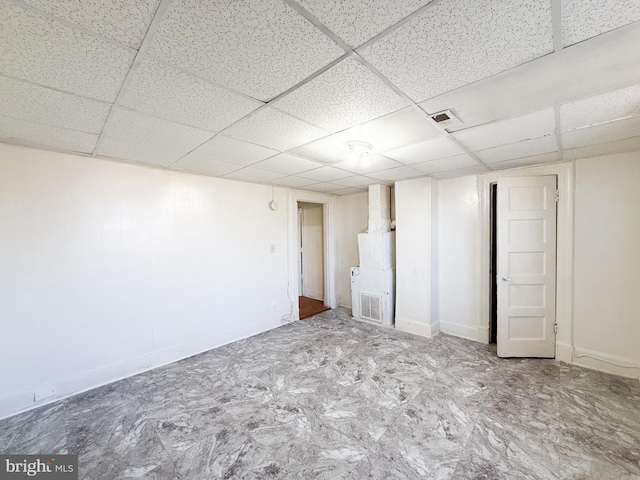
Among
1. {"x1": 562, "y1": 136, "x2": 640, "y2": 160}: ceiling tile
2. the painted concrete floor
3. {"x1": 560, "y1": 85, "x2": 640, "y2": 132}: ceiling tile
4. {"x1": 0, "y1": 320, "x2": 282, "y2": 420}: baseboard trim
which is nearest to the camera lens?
{"x1": 560, "y1": 85, "x2": 640, "y2": 132}: ceiling tile

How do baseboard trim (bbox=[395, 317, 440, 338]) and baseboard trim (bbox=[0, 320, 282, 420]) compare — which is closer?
baseboard trim (bbox=[0, 320, 282, 420])

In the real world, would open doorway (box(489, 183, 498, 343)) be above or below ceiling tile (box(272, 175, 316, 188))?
below

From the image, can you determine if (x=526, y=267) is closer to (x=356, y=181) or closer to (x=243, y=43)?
(x=356, y=181)

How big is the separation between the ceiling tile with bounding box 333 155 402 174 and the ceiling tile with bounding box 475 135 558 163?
2.87 feet

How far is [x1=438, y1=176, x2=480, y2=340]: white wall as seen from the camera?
3.66m

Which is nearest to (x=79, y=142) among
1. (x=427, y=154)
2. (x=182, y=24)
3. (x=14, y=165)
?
(x=14, y=165)

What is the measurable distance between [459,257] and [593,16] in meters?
3.20

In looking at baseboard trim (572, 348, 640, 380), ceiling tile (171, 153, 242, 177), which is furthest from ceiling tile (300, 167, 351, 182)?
baseboard trim (572, 348, 640, 380)

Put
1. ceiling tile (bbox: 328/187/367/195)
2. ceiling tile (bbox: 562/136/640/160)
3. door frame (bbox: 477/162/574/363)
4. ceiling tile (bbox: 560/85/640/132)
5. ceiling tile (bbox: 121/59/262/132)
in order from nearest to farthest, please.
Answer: ceiling tile (bbox: 121/59/262/132) → ceiling tile (bbox: 560/85/640/132) → ceiling tile (bbox: 562/136/640/160) → door frame (bbox: 477/162/574/363) → ceiling tile (bbox: 328/187/367/195)

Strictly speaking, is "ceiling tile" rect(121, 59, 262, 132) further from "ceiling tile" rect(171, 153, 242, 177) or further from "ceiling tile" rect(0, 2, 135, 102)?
"ceiling tile" rect(171, 153, 242, 177)

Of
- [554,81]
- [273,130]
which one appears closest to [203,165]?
[273,130]

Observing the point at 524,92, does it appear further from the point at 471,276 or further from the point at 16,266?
the point at 16,266

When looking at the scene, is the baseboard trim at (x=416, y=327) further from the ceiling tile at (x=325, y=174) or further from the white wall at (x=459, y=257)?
the ceiling tile at (x=325, y=174)

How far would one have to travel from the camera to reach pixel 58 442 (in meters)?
1.92
